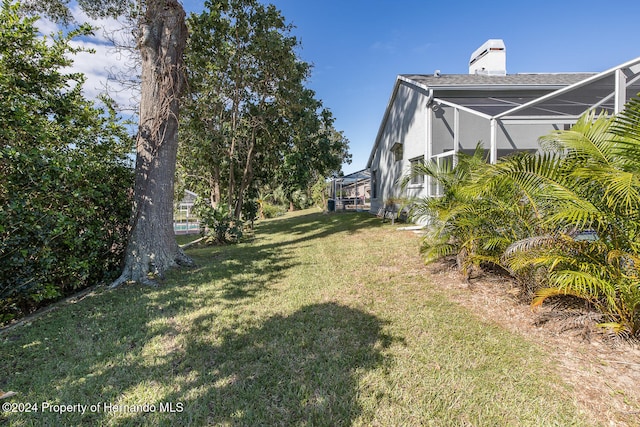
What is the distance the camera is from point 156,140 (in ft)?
18.0

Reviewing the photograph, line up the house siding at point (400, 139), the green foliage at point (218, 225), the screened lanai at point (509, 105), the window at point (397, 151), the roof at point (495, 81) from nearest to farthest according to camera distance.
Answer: the screened lanai at point (509, 105)
the green foliage at point (218, 225)
the roof at point (495, 81)
the house siding at point (400, 139)
the window at point (397, 151)

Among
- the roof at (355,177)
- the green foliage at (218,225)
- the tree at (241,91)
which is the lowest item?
the green foliage at (218,225)

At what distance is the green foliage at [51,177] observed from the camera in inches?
141

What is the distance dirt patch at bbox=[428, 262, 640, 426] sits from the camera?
2.08 meters

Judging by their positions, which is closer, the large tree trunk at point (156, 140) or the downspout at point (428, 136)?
the large tree trunk at point (156, 140)

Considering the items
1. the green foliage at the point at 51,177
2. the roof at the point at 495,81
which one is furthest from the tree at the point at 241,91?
the roof at the point at 495,81

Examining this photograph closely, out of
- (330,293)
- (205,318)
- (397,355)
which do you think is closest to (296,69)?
(330,293)

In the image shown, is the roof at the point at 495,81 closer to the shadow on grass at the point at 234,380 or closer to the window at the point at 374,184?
the window at the point at 374,184

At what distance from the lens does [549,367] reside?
8.21 feet

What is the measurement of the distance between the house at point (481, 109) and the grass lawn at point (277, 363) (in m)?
4.31

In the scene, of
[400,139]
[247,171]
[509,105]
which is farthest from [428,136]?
[247,171]

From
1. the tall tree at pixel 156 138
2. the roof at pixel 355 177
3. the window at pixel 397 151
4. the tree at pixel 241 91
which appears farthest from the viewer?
the roof at pixel 355 177

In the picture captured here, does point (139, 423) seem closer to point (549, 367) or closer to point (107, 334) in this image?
point (107, 334)

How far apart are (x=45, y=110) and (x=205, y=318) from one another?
5.18 meters
